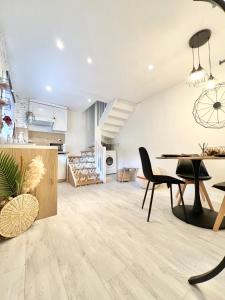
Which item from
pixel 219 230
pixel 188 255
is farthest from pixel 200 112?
pixel 188 255

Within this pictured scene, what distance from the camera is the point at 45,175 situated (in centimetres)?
203

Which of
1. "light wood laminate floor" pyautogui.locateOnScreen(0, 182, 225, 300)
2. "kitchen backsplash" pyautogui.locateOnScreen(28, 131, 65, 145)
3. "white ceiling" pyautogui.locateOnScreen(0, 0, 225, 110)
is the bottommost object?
"light wood laminate floor" pyautogui.locateOnScreen(0, 182, 225, 300)

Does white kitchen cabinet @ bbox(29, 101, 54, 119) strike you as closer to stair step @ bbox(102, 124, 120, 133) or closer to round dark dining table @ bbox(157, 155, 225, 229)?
stair step @ bbox(102, 124, 120, 133)

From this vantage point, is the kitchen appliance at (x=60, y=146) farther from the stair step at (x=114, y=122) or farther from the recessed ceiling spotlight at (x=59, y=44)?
the recessed ceiling spotlight at (x=59, y=44)

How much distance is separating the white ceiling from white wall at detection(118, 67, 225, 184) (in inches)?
15.8

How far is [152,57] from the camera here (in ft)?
8.82

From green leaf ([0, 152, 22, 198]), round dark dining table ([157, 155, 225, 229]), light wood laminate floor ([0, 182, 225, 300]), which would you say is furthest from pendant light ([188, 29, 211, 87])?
green leaf ([0, 152, 22, 198])

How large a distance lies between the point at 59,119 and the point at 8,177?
11.8 ft

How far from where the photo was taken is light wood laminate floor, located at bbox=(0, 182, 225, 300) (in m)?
0.94

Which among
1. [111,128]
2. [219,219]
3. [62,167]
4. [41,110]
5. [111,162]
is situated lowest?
[219,219]

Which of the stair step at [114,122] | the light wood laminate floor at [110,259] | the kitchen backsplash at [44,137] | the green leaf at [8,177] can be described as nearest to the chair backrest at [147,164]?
the light wood laminate floor at [110,259]

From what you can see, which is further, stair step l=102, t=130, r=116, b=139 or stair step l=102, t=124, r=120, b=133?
stair step l=102, t=130, r=116, b=139

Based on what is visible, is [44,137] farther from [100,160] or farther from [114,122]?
[114,122]

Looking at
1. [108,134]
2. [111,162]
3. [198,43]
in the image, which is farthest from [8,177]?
[108,134]
